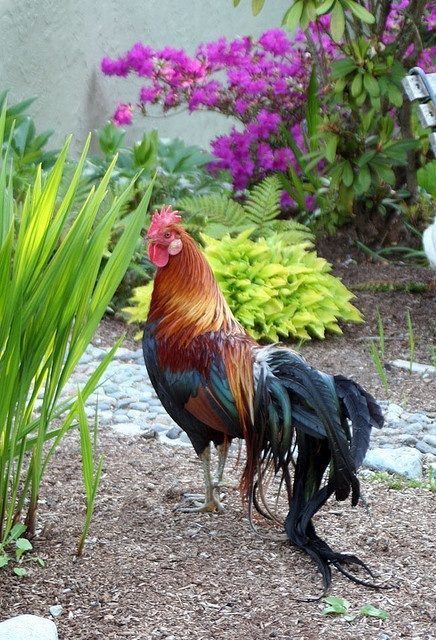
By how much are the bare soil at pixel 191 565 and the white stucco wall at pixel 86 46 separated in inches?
152

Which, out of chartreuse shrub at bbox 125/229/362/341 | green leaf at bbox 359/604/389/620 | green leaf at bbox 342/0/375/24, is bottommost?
green leaf at bbox 359/604/389/620

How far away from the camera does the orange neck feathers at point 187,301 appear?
3.25m

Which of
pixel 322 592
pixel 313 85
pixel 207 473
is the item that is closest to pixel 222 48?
pixel 313 85

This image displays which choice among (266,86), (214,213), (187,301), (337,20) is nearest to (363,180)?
(214,213)

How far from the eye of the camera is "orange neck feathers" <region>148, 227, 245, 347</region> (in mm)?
3254

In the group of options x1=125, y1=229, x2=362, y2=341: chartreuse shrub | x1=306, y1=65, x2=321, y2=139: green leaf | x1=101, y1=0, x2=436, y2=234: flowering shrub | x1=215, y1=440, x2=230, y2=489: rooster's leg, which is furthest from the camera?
x1=306, y1=65, x2=321, y2=139: green leaf

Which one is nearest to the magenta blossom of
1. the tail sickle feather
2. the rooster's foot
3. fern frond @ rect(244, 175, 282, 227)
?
fern frond @ rect(244, 175, 282, 227)

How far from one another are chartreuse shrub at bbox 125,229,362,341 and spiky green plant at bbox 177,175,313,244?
1.36ft

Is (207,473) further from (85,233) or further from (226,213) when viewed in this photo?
(226,213)

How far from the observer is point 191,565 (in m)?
3.06

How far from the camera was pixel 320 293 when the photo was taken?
19.0 ft

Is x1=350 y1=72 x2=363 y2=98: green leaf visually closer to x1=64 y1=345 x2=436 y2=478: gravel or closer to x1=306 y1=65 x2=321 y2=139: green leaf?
x1=306 y1=65 x2=321 y2=139: green leaf

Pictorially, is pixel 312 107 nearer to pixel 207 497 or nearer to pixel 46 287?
pixel 207 497

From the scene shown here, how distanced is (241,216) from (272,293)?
1.02 metres
